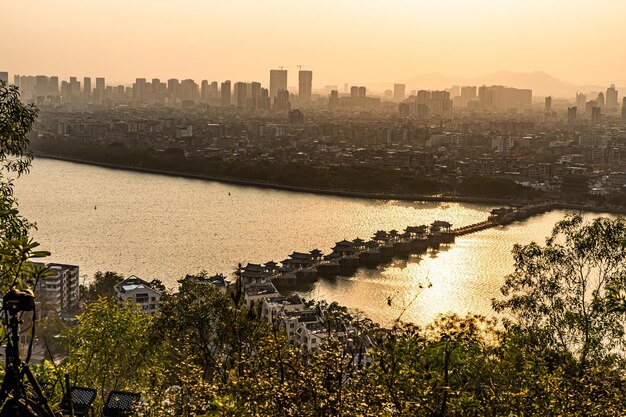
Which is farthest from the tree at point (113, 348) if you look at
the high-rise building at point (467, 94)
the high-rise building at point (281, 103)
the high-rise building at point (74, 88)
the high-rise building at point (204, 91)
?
the high-rise building at point (467, 94)

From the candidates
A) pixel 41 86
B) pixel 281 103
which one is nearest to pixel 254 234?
pixel 281 103

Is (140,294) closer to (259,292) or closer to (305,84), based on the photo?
(259,292)

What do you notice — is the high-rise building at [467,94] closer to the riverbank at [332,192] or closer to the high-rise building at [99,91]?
the high-rise building at [99,91]

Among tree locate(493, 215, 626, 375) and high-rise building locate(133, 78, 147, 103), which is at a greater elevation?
high-rise building locate(133, 78, 147, 103)

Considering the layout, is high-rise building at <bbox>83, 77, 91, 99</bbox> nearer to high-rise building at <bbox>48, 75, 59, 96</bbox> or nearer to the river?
high-rise building at <bbox>48, 75, 59, 96</bbox>

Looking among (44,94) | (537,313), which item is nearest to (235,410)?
(537,313)

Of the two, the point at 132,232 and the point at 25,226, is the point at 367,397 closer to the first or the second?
the point at 25,226

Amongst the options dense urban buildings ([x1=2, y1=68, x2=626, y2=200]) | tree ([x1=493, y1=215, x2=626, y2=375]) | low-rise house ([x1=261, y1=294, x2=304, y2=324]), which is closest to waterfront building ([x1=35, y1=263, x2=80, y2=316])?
low-rise house ([x1=261, y1=294, x2=304, y2=324])
